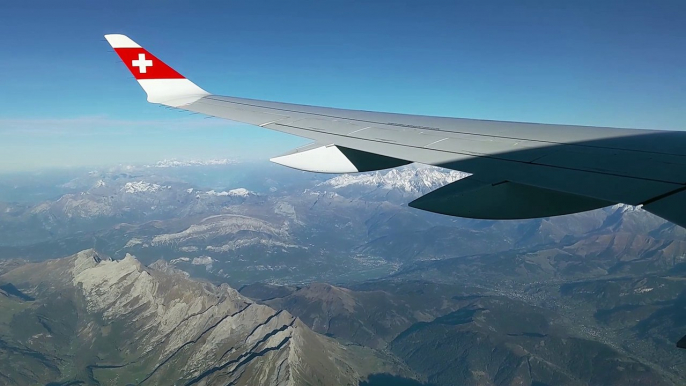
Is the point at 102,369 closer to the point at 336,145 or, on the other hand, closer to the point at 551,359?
the point at 336,145

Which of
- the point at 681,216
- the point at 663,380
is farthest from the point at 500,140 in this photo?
the point at 663,380

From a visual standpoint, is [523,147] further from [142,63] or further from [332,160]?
[142,63]

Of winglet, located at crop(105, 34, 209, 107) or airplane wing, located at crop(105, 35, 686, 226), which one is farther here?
winglet, located at crop(105, 34, 209, 107)

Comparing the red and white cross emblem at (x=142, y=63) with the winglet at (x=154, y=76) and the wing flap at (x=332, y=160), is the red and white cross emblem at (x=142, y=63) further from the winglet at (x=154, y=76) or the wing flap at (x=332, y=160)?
the wing flap at (x=332, y=160)

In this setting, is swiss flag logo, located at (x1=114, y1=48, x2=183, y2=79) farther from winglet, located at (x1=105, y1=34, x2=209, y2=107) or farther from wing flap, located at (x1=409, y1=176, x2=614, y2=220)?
wing flap, located at (x1=409, y1=176, x2=614, y2=220)

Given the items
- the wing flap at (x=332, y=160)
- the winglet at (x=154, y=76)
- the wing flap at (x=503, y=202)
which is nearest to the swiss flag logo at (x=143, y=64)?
the winglet at (x=154, y=76)

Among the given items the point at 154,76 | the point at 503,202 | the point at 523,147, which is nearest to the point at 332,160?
the point at 523,147

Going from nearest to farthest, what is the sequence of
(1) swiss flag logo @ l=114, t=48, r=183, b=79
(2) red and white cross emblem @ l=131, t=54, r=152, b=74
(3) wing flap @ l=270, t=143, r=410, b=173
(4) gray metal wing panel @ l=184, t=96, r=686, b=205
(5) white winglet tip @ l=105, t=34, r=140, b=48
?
(4) gray metal wing panel @ l=184, t=96, r=686, b=205
(3) wing flap @ l=270, t=143, r=410, b=173
(5) white winglet tip @ l=105, t=34, r=140, b=48
(1) swiss flag logo @ l=114, t=48, r=183, b=79
(2) red and white cross emblem @ l=131, t=54, r=152, b=74

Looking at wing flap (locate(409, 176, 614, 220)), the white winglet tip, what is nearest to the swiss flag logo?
the white winglet tip
